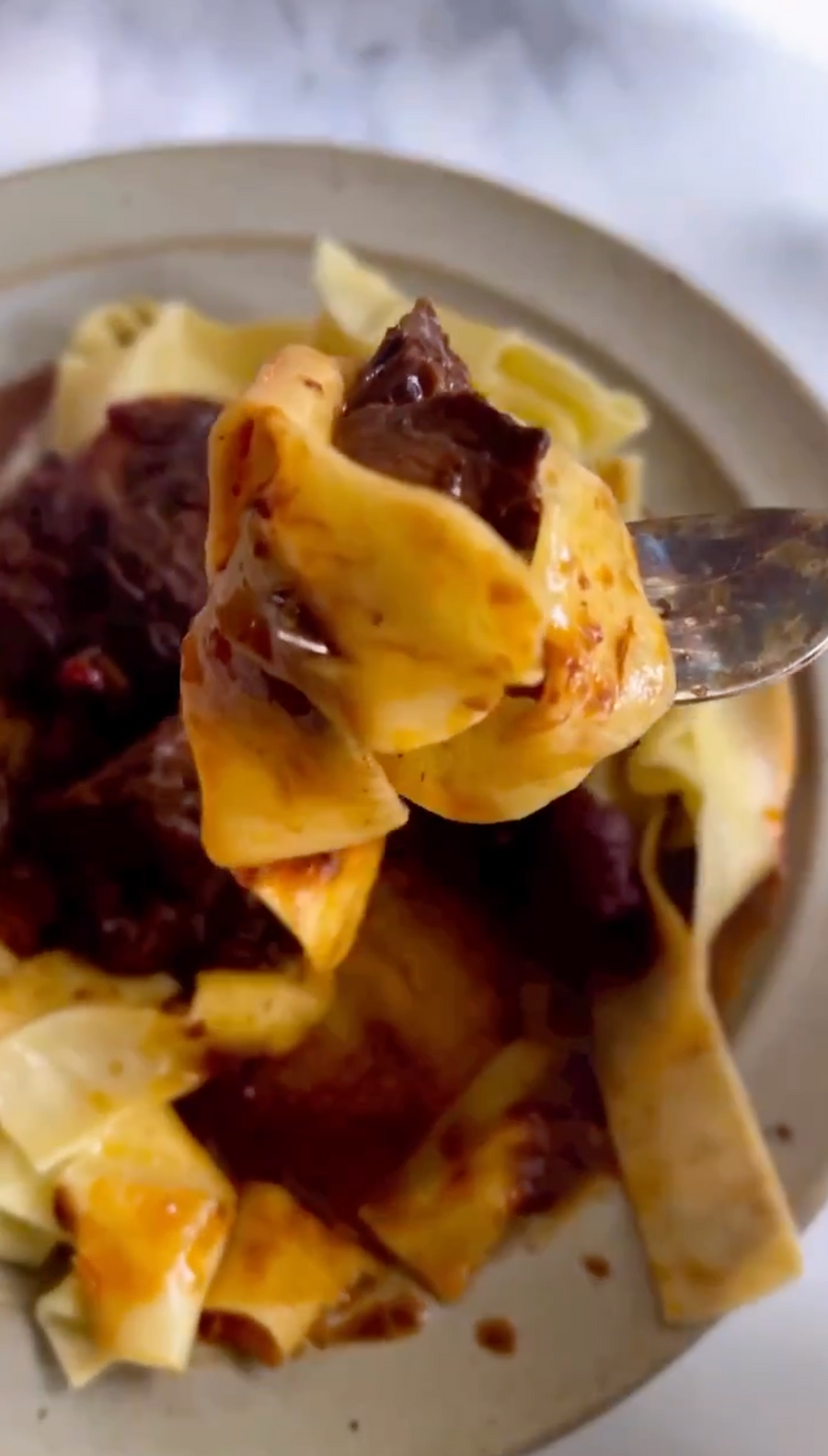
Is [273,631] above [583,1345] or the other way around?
above

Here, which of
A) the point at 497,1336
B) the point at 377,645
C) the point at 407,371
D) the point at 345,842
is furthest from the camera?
the point at 497,1336

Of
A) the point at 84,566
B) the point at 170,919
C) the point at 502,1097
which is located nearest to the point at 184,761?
the point at 170,919

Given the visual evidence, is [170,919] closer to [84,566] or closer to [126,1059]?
[126,1059]

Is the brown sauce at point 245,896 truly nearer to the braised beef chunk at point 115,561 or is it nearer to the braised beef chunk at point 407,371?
the braised beef chunk at point 115,561

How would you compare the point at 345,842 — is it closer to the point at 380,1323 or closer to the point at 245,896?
the point at 245,896

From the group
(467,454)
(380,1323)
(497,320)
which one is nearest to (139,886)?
(380,1323)

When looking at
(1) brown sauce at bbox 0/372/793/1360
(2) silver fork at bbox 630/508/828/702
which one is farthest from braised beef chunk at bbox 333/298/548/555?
(1) brown sauce at bbox 0/372/793/1360

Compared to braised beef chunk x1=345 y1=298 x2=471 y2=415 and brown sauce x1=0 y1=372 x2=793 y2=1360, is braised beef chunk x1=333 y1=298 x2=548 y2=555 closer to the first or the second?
braised beef chunk x1=345 y1=298 x2=471 y2=415
